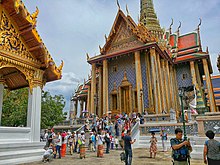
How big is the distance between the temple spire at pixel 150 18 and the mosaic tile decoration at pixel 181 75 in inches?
228

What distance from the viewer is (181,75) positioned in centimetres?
2325

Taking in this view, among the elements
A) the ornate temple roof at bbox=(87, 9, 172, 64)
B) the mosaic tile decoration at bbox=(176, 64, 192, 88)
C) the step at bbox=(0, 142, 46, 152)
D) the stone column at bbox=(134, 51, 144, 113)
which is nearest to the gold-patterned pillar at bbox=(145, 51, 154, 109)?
the stone column at bbox=(134, 51, 144, 113)

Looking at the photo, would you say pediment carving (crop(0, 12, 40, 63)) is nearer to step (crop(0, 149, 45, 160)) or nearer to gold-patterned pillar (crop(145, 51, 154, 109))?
step (crop(0, 149, 45, 160))

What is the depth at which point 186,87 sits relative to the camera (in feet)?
74.0

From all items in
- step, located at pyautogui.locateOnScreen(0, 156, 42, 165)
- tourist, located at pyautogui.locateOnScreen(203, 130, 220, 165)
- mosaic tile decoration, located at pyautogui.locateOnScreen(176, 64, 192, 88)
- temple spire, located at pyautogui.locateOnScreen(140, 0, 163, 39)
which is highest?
temple spire, located at pyautogui.locateOnScreen(140, 0, 163, 39)

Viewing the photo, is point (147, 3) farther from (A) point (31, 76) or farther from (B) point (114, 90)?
(A) point (31, 76)

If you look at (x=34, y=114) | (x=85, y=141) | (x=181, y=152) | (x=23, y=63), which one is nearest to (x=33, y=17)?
(x=23, y=63)

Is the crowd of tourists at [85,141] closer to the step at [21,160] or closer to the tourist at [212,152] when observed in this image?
the step at [21,160]

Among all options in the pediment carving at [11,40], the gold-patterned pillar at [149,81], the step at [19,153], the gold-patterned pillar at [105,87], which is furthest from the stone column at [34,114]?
the gold-patterned pillar at [105,87]

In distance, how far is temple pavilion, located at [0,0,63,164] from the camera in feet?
18.7

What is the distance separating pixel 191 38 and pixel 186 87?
8.11 metres

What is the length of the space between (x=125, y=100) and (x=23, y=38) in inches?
567

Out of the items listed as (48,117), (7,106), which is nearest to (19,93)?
(7,106)

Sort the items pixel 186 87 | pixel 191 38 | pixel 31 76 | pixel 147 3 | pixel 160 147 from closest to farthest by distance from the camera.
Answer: pixel 31 76
pixel 160 147
pixel 186 87
pixel 191 38
pixel 147 3
